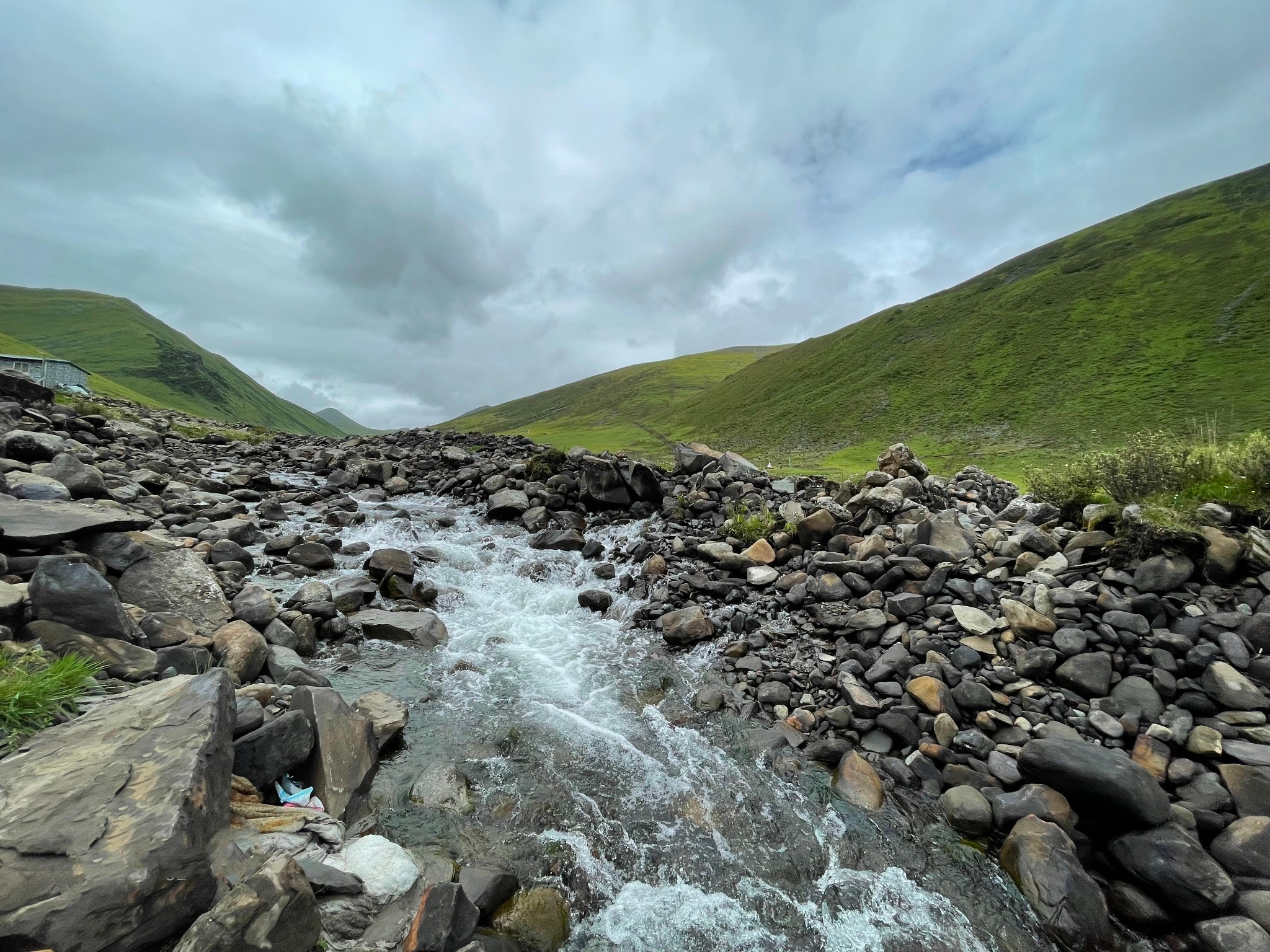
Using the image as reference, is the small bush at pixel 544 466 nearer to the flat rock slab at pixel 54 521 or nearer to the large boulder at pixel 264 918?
the flat rock slab at pixel 54 521

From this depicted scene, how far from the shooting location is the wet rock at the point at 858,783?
7.88 meters

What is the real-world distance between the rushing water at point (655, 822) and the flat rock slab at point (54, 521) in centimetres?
495

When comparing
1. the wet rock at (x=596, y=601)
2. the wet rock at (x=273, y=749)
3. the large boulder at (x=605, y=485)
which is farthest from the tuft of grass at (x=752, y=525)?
the wet rock at (x=273, y=749)

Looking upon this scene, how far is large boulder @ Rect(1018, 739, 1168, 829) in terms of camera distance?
641cm

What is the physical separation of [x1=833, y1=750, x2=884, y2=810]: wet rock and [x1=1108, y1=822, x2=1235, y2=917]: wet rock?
2.73 m

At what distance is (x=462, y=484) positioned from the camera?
89.4 ft

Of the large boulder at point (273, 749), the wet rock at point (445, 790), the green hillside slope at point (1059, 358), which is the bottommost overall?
the wet rock at point (445, 790)

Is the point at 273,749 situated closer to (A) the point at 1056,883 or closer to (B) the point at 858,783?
(B) the point at 858,783

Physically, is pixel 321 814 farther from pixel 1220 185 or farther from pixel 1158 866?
pixel 1220 185

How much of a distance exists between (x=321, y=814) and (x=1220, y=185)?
546 ft

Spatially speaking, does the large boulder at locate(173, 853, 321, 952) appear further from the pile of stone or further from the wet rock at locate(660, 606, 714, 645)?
the wet rock at locate(660, 606, 714, 645)

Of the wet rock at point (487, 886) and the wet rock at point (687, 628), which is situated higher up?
the wet rock at point (687, 628)

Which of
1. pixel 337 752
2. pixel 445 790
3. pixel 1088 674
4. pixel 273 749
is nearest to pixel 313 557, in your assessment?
pixel 337 752

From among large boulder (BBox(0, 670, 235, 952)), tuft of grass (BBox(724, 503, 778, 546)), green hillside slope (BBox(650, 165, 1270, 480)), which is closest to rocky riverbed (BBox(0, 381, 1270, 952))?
large boulder (BBox(0, 670, 235, 952))
